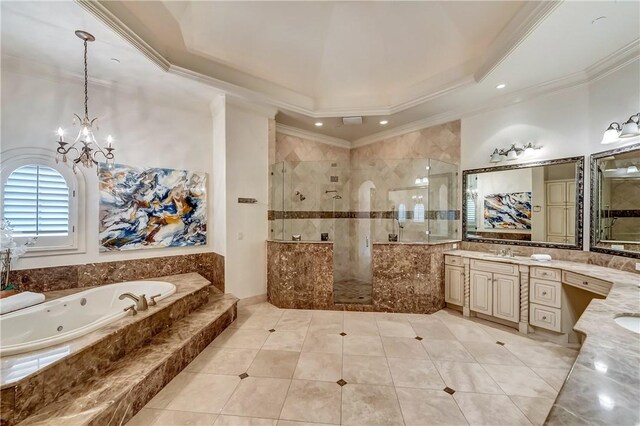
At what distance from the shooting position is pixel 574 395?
2.84 ft

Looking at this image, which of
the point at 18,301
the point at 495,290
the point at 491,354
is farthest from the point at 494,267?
the point at 18,301

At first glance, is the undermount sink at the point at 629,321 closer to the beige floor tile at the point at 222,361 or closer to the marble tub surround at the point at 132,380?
the beige floor tile at the point at 222,361

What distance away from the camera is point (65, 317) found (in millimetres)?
2605

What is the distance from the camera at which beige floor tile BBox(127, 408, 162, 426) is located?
1.77 meters

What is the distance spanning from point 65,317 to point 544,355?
5.10 meters

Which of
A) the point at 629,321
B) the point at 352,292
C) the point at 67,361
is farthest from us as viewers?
the point at 352,292

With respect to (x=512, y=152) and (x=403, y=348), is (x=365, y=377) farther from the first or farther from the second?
(x=512, y=152)

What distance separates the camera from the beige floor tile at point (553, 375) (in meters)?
2.18

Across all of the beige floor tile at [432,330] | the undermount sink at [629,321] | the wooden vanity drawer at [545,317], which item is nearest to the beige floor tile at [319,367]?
the beige floor tile at [432,330]

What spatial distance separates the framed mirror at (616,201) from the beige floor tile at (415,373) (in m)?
2.45

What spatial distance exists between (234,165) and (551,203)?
4552 millimetres

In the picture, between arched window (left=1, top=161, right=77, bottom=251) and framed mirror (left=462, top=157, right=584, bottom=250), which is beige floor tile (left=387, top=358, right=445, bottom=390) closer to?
framed mirror (left=462, top=157, right=584, bottom=250)

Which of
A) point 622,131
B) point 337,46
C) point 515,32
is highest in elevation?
point 337,46

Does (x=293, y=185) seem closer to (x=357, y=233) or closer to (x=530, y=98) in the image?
(x=357, y=233)
